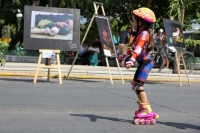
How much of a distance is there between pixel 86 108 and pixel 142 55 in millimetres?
1980

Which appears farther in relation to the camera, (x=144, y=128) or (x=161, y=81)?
(x=161, y=81)

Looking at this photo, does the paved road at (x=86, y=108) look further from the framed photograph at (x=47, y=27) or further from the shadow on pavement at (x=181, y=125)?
the framed photograph at (x=47, y=27)

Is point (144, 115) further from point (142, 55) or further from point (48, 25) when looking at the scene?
point (48, 25)

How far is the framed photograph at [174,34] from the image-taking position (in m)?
16.4

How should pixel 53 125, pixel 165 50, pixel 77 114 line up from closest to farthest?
pixel 53 125 → pixel 77 114 → pixel 165 50

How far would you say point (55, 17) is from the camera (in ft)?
49.2

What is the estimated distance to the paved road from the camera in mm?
7974

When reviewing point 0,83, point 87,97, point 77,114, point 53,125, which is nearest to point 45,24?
point 0,83

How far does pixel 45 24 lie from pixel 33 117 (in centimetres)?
649

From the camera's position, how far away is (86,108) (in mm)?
10078

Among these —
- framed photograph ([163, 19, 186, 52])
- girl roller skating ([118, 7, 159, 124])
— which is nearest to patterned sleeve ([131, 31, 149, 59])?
girl roller skating ([118, 7, 159, 124])

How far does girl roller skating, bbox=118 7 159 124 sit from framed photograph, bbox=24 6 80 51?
650cm

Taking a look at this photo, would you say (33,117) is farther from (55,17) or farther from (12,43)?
(12,43)

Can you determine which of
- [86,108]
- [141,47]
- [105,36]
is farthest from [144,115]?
[105,36]
